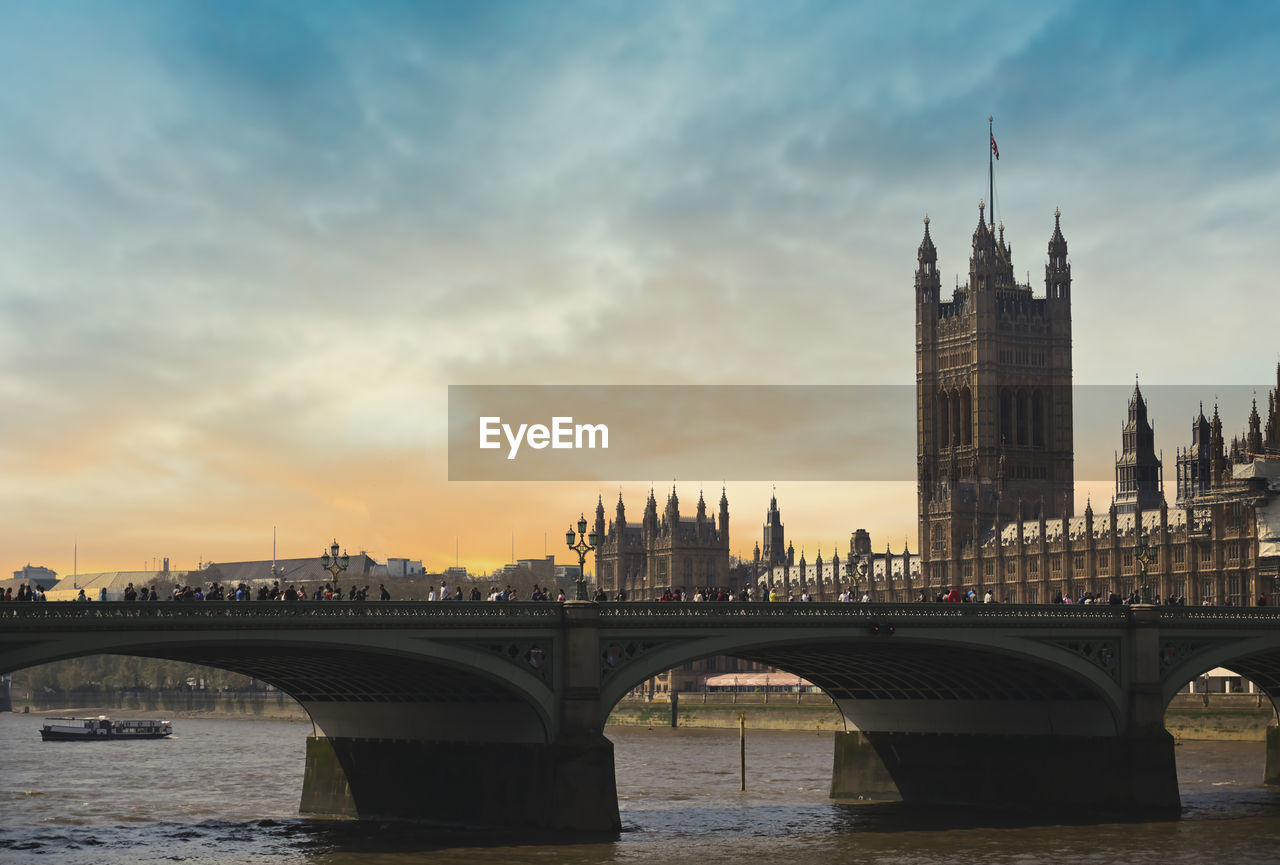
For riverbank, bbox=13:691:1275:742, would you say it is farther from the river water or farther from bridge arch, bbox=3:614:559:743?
bridge arch, bbox=3:614:559:743

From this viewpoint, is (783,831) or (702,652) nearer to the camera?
(702,652)

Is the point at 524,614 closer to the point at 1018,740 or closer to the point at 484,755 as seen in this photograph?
the point at 484,755

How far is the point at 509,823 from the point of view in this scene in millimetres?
56094

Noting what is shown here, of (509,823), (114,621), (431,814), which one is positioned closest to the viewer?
(114,621)

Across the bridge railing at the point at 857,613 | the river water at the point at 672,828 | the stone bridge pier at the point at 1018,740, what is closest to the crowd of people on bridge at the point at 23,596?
the river water at the point at 672,828

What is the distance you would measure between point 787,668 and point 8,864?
97.3 ft

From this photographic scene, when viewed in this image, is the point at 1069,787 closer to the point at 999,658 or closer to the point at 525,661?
the point at 999,658

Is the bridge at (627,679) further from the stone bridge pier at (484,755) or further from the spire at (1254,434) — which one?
the spire at (1254,434)

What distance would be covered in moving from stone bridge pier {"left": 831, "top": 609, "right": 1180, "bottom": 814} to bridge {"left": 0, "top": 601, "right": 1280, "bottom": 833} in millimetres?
77

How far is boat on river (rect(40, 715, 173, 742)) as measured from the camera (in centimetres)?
13638

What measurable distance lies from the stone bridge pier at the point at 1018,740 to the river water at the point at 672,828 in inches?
82.1

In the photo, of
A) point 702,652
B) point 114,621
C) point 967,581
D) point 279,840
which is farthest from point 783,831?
point 967,581

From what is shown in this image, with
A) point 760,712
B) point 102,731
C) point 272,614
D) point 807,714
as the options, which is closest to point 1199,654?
point 272,614

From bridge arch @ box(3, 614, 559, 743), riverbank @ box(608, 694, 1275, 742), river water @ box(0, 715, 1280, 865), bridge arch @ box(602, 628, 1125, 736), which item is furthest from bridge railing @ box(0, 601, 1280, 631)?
riverbank @ box(608, 694, 1275, 742)
